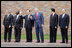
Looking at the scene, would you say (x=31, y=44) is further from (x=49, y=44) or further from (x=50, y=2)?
(x=50, y=2)

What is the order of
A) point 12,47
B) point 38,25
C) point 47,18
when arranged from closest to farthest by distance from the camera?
point 12,47, point 38,25, point 47,18

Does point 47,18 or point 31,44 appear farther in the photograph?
point 47,18

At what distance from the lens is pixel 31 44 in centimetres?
1908

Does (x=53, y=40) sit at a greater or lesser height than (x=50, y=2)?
lesser

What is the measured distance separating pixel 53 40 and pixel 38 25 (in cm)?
120

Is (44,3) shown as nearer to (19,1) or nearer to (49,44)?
(19,1)

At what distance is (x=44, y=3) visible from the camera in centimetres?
2727

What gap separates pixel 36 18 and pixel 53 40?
5.13ft

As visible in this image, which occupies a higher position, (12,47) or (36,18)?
(36,18)

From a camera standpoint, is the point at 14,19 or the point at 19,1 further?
the point at 19,1

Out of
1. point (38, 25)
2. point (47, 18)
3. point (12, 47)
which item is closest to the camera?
point (12, 47)

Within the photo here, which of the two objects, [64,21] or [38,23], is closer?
[64,21]

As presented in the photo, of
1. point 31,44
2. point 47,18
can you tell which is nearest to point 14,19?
point 31,44

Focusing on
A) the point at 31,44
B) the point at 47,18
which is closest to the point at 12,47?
the point at 31,44
